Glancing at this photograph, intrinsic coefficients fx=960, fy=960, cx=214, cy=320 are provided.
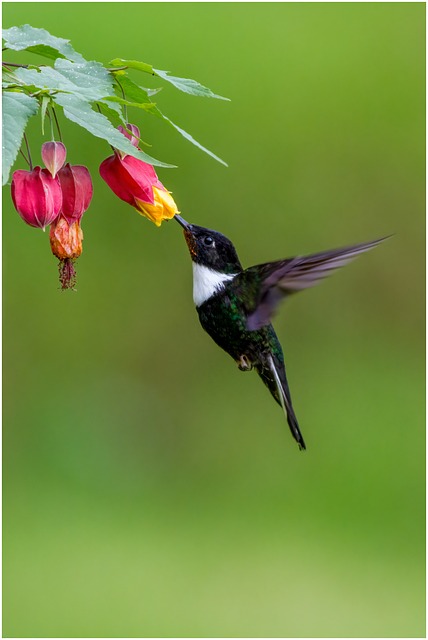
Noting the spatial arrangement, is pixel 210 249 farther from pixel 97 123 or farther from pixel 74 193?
pixel 97 123

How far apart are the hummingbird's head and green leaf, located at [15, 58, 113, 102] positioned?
328 mm

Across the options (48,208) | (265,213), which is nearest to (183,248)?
(265,213)

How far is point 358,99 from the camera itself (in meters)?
3.45

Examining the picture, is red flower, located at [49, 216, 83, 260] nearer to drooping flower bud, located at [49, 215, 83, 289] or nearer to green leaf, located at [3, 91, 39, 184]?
drooping flower bud, located at [49, 215, 83, 289]

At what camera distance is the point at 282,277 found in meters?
1.12

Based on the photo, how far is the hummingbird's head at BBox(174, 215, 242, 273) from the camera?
1.17m

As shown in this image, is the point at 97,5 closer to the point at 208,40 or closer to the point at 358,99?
the point at 208,40

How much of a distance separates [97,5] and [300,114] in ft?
2.64

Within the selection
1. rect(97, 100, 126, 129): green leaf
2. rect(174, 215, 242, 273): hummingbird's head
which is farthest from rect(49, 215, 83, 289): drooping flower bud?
rect(174, 215, 242, 273): hummingbird's head

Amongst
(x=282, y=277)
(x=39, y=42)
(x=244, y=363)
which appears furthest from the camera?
(x=244, y=363)

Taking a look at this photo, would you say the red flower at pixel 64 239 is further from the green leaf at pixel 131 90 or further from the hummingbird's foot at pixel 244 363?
the hummingbird's foot at pixel 244 363

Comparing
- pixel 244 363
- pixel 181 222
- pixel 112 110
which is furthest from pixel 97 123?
pixel 244 363

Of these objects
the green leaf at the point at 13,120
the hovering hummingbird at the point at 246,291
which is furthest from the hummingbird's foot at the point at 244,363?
the green leaf at the point at 13,120

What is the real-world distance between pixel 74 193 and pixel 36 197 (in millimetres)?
43
